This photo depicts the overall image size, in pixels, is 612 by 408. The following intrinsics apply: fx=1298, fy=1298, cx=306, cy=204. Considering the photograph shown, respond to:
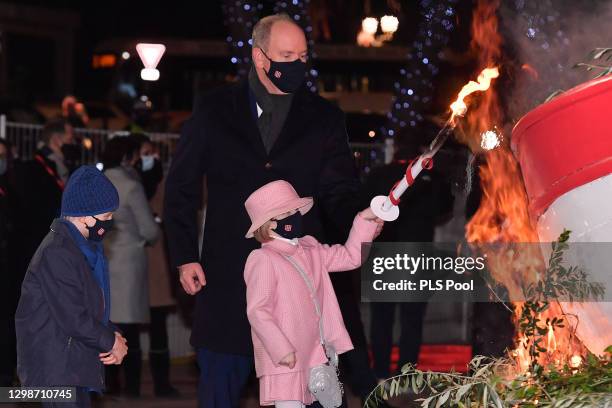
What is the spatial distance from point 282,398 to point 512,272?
5.25 ft

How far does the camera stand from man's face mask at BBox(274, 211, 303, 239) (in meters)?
5.69

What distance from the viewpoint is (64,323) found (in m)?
5.58

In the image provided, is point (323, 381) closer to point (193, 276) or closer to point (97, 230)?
point (193, 276)

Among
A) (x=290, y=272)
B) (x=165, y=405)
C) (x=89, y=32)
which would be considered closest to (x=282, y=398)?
(x=290, y=272)

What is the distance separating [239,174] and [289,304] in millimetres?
760

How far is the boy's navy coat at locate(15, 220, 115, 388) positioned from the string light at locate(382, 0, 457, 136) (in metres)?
10.3

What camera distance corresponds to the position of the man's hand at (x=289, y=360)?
18.0 feet

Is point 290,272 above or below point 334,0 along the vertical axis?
below

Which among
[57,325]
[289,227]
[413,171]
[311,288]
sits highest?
[413,171]

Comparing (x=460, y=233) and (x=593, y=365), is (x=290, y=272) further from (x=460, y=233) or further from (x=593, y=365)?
(x=460, y=233)

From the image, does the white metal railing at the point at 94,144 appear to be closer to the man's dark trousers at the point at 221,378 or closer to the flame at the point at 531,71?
the flame at the point at 531,71

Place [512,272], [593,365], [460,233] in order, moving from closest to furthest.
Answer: [593,365], [512,272], [460,233]

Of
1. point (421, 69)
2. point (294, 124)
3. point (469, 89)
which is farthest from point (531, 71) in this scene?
point (421, 69)

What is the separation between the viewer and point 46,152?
9.68 m
